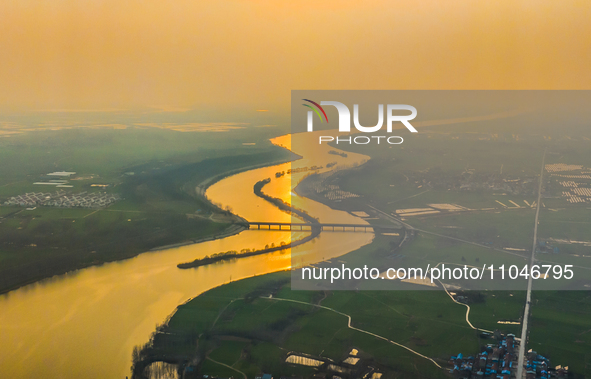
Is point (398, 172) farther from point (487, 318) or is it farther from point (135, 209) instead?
point (487, 318)

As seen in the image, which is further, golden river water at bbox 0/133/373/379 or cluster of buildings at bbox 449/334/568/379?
golden river water at bbox 0/133/373/379

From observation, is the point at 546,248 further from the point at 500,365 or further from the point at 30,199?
the point at 30,199

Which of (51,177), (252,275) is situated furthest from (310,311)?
(51,177)

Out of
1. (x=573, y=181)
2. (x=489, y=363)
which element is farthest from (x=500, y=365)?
(x=573, y=181)

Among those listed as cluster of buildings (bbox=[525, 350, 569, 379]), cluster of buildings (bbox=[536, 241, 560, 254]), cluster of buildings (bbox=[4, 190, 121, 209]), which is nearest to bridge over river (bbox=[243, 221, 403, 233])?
cluster of buildings (bbox=[536, 241, 560, 254])

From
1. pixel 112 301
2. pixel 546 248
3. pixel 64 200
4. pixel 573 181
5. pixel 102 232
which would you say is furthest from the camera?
pixel 573 181

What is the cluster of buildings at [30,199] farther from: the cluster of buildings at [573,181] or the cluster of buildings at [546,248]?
the cluster of buildings at [573,181]

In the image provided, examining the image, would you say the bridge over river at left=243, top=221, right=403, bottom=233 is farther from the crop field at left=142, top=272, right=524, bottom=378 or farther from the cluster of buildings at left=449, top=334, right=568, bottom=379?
the cluster of buildings at left=449, top=334, right=568, bottom=379
